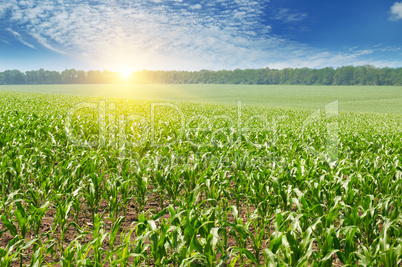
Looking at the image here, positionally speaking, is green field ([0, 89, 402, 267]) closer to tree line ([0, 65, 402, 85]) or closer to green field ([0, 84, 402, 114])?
green field ([0, 84, 402, 114])

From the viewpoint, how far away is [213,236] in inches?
107

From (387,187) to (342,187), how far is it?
2.75 feet

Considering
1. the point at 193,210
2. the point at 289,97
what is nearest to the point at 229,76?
the point at 289,97

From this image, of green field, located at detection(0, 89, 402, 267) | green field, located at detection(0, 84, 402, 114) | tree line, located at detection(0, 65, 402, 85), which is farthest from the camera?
tree line, located at detection(0, 65, 402, 85)

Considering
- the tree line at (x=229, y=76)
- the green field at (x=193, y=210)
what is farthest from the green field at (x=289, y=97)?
the green field at (x=193, y=210)

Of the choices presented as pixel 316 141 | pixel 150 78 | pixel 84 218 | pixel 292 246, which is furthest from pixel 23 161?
pixel 150 78

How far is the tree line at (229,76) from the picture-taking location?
115m

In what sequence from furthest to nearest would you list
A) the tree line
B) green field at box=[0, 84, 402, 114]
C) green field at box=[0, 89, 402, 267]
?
the tree line < green field at box=[0, 84, 402, 114] < green field at box=[0, 89, 402, 267]

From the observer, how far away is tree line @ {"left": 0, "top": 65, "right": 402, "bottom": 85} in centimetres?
11544

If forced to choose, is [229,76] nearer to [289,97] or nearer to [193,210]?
[289,97]

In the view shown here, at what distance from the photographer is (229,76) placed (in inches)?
5438

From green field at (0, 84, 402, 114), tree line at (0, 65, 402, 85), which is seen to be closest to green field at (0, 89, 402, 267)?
green field at (0, 84, 402, 114)

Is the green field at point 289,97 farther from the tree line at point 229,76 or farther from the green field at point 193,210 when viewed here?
the green field at point 193,210

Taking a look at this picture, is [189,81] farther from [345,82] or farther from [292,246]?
[292,246]
